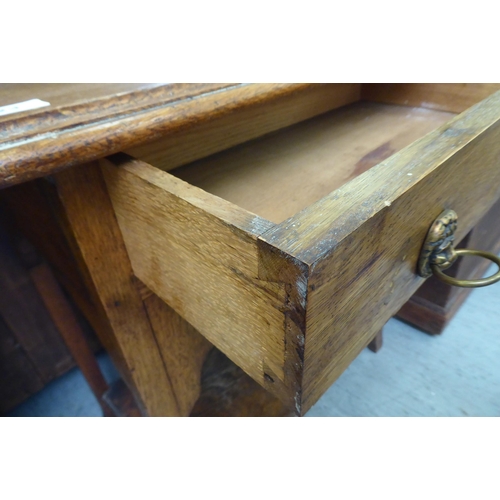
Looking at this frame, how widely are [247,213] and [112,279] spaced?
29cm

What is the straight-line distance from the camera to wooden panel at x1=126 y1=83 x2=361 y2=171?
515mm

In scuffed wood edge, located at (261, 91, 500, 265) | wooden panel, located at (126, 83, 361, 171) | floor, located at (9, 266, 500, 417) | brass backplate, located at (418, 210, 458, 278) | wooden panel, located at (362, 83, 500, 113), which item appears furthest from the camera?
floor, located at (9, 266, 500, 417)

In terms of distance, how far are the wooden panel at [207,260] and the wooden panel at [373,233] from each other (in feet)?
0.09

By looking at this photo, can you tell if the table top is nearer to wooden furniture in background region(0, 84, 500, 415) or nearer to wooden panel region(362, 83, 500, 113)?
wooden furniture in background region(0, 84, 500, 415)

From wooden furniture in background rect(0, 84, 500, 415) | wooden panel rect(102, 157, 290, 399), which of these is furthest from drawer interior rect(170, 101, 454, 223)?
wooden panel rect(102, 157, 290, 399)

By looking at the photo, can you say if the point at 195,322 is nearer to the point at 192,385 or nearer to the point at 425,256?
the point at 425,256

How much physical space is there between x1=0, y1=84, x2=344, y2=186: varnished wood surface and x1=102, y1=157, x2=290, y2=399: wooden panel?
4cm

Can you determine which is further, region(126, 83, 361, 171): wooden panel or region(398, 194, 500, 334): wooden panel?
region(398, 194, 500, 334): wooden panel

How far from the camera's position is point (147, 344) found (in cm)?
61

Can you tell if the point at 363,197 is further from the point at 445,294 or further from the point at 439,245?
the point at 445,294

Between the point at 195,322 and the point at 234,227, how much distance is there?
178 millimetres

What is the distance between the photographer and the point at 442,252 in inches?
16.3

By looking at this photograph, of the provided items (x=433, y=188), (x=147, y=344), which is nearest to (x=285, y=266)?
(x=433, y=188)

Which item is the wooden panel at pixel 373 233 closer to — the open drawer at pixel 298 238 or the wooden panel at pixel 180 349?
the open drawer at pixel 298 238
